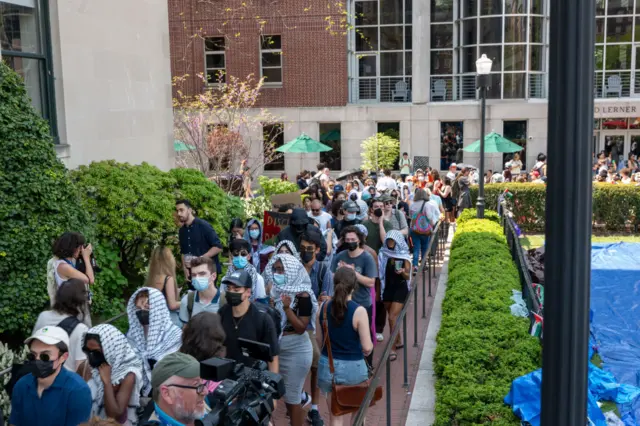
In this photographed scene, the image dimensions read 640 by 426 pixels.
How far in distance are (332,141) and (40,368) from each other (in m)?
31.1

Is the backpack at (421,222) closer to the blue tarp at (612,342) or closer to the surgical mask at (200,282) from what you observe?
the blue tarp at (612,342)

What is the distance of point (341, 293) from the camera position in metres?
6.08

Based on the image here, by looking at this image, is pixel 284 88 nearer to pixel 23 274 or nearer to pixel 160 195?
pixel 160 195

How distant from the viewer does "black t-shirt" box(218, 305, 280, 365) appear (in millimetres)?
5637

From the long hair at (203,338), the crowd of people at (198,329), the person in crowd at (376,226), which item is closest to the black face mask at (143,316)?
the crowd of people at (198,329)

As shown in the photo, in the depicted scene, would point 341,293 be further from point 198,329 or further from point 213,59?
point 213,59

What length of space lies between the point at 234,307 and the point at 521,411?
7.82 ft

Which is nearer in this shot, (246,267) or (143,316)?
(143,316)

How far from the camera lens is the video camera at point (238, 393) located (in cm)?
362

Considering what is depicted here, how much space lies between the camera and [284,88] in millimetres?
34469

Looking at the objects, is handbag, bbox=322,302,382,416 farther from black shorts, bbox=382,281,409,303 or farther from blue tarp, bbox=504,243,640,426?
black shorts, bbox=382,281,409,303

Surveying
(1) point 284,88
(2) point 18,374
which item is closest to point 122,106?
(2) point 18,374

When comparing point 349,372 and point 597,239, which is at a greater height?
point 349,372

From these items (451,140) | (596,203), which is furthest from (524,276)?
(451,140)
